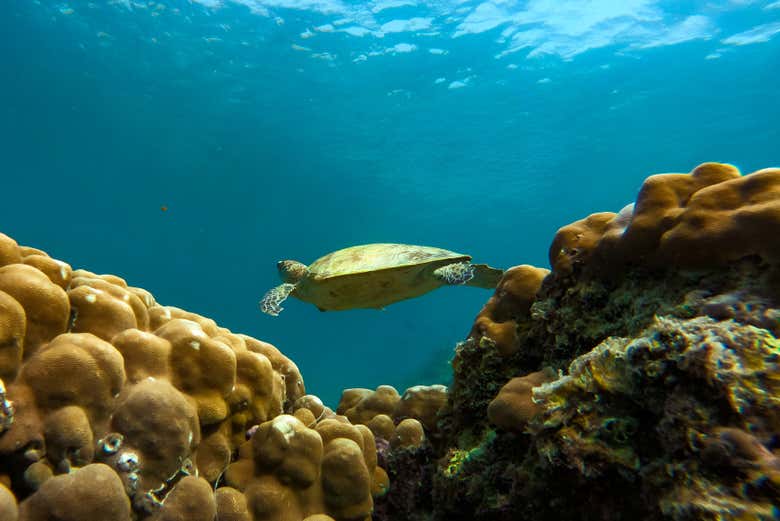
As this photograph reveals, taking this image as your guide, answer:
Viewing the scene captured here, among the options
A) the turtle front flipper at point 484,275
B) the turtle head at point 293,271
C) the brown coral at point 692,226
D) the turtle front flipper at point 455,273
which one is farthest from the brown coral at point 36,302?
the turtle front flipper at point 484,275

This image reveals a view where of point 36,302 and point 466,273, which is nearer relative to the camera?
point 36,302

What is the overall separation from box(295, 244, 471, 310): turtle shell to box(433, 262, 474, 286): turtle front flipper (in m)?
0.07

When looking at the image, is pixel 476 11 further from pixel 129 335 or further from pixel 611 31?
pixel 129 335

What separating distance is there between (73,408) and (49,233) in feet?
268

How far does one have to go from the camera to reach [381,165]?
3984 cm

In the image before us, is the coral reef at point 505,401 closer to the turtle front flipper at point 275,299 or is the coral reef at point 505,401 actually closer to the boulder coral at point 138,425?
the boulder coral at point 138,425

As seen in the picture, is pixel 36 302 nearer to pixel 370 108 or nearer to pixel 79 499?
pixel 79 499

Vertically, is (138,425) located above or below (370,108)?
below

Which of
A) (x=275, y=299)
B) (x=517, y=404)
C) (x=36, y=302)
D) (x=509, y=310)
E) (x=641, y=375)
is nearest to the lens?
(x=641, y=375)

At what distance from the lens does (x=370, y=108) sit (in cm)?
3008

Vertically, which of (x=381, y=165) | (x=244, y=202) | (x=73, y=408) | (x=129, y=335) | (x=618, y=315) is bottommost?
(x=73, y=408)

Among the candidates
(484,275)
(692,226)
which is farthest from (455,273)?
(692,226)

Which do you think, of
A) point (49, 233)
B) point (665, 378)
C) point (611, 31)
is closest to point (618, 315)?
point (665, 378)

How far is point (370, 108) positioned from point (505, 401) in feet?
99.4
